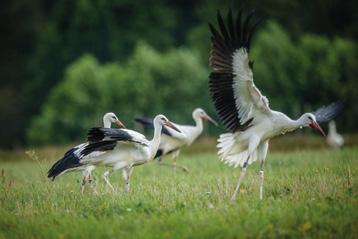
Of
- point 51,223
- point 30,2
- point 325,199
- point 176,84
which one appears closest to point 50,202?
point 51,223

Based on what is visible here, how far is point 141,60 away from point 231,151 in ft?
91.6

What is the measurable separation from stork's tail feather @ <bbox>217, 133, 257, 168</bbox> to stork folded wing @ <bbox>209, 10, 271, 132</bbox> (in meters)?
0.33

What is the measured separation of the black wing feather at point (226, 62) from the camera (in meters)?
8.96

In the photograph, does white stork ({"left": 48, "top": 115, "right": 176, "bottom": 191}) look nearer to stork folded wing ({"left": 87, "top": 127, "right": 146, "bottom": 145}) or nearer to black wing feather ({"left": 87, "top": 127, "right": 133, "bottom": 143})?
stork folded wing ({"left": 87, "top": 127, "right": 146, "bottom": 145})

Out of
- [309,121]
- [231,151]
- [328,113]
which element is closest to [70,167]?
[231,151]

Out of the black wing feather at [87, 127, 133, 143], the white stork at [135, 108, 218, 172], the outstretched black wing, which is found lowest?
the black wing feather at [87, 127, 133, 143]

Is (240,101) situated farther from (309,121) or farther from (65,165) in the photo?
(65,165)

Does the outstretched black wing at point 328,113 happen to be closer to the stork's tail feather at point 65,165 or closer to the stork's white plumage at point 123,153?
the stork's white plumage at point 123,153

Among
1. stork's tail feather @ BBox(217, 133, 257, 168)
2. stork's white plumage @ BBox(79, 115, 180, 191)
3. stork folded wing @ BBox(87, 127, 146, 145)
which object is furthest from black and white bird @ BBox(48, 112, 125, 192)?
stork's tail feather @ BBox(217, 133, 257, 168)

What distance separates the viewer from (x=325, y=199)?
782cm

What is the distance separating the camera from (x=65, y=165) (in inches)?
400

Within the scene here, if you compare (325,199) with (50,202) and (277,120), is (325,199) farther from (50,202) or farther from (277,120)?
(50,202)

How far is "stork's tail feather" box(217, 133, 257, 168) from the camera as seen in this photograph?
32.6 feet

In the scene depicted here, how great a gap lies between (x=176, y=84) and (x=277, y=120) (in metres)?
28.6
